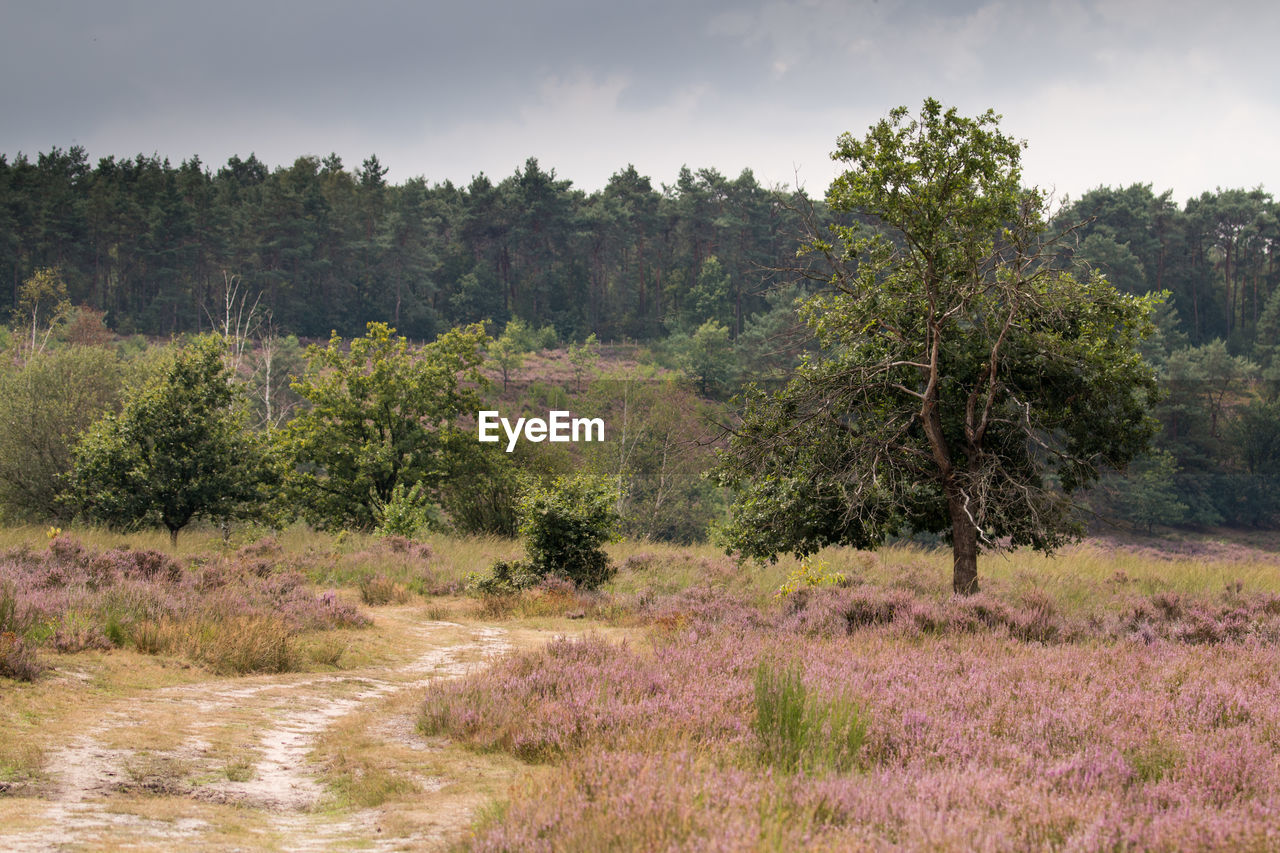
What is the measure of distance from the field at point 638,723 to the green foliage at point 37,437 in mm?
18179

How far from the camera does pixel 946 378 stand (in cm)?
1404

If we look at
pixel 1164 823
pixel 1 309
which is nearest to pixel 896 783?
pixel 1164 823

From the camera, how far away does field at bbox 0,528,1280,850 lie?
175 inches

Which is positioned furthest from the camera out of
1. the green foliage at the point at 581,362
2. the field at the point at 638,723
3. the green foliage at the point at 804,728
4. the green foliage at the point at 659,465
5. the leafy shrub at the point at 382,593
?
the green foliage at the point at 581,362

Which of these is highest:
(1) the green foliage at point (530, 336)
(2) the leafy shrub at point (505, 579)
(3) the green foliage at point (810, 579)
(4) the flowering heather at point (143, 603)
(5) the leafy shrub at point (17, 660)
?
(1) the green foliage at point (530, 336)

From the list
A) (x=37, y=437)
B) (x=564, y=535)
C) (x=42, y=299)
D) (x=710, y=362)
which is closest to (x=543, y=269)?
(x=710, y=362)

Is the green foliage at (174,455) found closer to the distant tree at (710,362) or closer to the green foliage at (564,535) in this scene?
the green foliage at (564,535)

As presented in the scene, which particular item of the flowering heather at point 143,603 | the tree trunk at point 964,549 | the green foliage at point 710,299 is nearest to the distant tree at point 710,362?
the green foliage at point 710,299

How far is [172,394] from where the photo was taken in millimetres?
24031

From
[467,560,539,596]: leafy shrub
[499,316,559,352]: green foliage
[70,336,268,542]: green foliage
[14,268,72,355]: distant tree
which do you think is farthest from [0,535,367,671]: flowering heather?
[499,316,559,352]: green foliage

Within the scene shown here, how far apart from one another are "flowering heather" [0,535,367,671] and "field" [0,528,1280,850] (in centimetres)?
5

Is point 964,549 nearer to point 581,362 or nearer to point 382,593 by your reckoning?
point 382,593

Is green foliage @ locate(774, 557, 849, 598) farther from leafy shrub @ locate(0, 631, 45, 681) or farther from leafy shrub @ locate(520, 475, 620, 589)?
leafy shrub @ locate(0, 631, 45, 681)

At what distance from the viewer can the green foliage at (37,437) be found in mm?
28891
